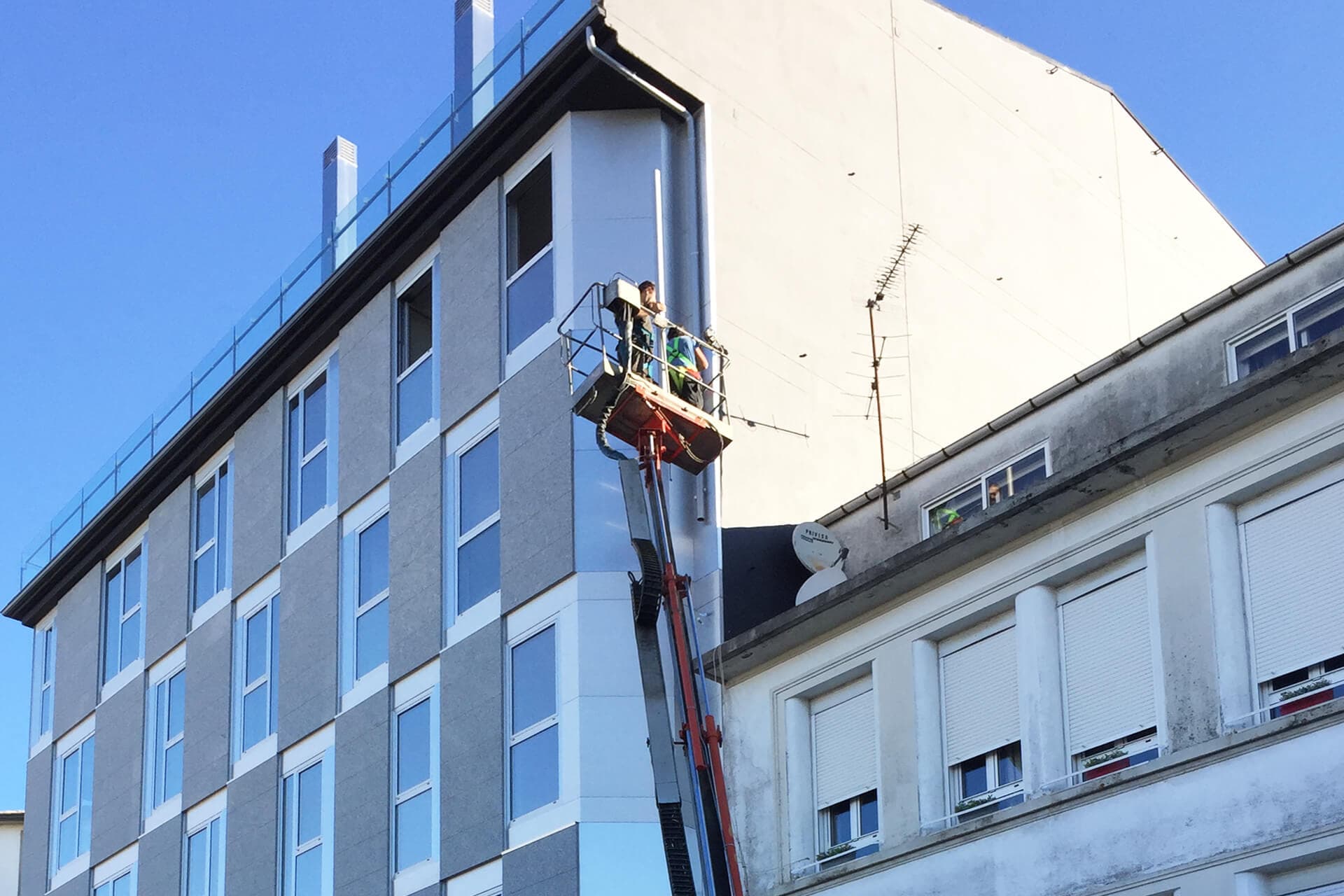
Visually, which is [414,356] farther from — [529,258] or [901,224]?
[901,224]

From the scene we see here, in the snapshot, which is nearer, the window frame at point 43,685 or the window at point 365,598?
the window at point 365,598

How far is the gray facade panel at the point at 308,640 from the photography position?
2795 centimetres

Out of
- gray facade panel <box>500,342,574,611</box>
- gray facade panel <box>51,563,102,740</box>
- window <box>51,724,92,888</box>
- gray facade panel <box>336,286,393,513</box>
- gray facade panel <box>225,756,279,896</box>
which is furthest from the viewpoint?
gray facade panel <box>51,563,102,740</box>

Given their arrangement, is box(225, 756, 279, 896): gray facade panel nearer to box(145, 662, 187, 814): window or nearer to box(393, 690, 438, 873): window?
box(145, 662, 187, 814): window

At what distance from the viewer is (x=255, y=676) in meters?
30.4

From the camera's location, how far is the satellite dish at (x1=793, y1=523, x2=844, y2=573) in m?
23.1

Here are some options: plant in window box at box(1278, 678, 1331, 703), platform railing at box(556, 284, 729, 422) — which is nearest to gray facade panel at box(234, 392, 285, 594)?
platform railing at box(556, 284, 729, 422)

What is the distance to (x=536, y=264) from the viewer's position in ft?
83.4

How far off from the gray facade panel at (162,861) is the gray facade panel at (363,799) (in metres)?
5.60

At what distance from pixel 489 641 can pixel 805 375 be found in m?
5.18

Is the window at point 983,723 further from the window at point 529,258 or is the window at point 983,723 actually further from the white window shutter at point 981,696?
the window at point 529,258

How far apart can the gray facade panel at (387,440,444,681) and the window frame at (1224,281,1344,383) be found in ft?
34.7

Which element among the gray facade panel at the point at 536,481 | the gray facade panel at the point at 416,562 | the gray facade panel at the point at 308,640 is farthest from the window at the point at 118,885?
the gray facade panel at the point at 536,481

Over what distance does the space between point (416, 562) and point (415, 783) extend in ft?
9.41
